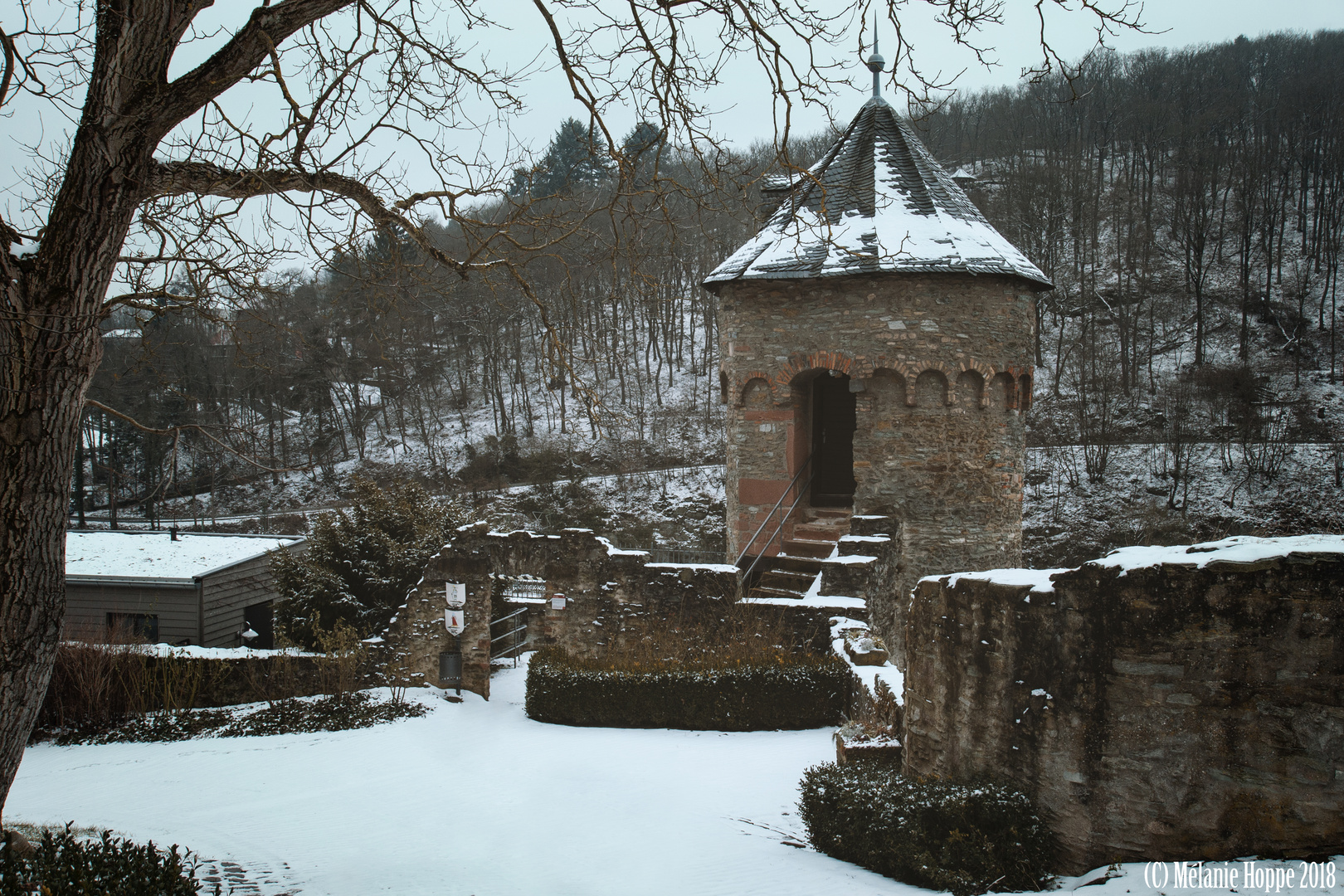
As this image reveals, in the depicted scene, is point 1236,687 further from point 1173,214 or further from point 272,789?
point 1173,214

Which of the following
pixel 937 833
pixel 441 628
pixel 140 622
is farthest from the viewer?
pixel 140 622

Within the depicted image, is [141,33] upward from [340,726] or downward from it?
upward

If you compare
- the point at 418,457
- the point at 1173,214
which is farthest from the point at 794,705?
the point at 1173,214

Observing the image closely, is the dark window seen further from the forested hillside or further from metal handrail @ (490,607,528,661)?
the forested hillside

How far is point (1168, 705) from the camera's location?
169 inches

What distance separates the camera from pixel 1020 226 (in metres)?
31.5

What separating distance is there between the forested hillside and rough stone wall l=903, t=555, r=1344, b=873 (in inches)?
751

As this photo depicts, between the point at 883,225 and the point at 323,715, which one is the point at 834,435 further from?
the point at 323,715

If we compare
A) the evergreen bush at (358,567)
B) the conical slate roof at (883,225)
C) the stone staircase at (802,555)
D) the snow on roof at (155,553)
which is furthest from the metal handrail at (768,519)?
the snow on roof at (155,553)

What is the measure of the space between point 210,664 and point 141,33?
Answer: 9.72 metres

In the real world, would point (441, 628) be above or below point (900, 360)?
below

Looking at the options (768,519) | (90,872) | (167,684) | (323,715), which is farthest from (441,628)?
(90,872)

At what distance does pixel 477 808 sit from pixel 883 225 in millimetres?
8756

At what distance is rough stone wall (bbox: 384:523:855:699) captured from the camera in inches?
406
